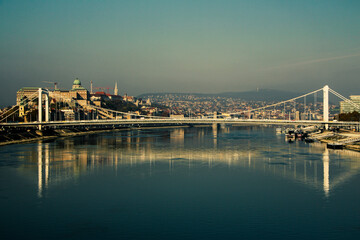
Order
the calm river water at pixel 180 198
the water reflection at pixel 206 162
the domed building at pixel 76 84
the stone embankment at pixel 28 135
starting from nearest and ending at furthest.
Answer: the calm river water at pixel 180 198 < the water reflection at pixel 206 162 < the stone embankment at pixel 28 135 < the domed building at pixel 76 84

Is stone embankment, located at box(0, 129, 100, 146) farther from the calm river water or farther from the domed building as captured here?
the domed building

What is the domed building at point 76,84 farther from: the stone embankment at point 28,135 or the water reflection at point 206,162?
the water reflection at point 206,162

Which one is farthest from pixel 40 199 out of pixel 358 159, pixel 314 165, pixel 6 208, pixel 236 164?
pixel 358 159

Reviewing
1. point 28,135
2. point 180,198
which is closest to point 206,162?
point 180,198

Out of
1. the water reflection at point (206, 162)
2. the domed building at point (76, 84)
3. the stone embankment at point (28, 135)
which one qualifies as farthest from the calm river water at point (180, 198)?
the domed building at point (76, 84)

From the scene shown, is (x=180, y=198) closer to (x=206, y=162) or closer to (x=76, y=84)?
(x=206, y=162)

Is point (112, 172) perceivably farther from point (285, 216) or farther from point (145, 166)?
point (285, 216)

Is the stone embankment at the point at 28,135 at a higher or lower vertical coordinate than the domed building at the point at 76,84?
lower

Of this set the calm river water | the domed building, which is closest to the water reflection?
the calm river water
